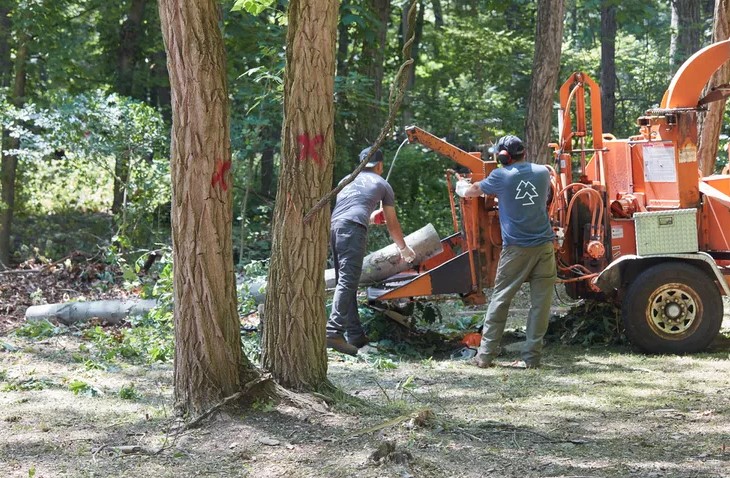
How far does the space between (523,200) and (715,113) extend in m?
5.10

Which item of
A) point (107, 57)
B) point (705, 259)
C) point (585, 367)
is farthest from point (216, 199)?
point (107, 57)

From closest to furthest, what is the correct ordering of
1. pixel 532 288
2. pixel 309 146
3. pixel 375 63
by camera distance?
pixel 309 146, pixel 532 288, pixel 375 63

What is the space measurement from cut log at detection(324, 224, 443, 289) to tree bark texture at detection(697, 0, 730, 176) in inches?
176

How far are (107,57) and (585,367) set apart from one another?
13779 mm

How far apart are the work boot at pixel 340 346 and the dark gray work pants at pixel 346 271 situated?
0.07 m

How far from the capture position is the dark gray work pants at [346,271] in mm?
9070

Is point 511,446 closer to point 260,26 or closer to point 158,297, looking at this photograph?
point 158,297

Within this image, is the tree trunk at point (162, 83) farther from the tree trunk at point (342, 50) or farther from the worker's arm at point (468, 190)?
the worker's arm at point (468, 190)

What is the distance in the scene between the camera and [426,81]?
23.2m

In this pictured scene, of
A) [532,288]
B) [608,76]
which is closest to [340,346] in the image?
[532,288]

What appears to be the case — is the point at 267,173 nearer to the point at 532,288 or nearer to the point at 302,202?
the point at 532,288

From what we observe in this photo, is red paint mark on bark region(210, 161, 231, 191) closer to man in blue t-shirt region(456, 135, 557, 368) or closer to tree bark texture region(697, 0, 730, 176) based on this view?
man in blue t-shirt region(456, 135, 557, 368)

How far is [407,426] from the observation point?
18.7ft

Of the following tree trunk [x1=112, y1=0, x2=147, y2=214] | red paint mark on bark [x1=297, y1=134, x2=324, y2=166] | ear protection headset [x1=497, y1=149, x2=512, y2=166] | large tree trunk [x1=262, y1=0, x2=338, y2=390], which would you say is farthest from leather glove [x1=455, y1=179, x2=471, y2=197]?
tree trunk [x1=112, y1=0, x2=147, y2=214]
